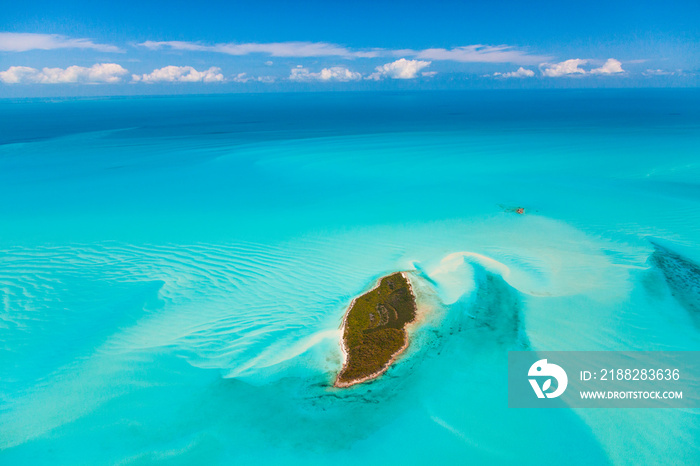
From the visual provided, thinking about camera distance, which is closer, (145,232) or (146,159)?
(145,232)

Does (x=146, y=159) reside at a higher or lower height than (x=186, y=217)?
higher

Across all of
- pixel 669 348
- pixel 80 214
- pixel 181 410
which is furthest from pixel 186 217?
pixel 669 348

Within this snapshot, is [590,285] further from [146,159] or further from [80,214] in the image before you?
[146,159]

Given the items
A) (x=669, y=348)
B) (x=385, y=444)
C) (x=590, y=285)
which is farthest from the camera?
(x=590, y=285)

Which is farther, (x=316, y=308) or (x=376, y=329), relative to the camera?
(x=316, y=308)

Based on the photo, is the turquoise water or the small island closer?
the turquoise water
